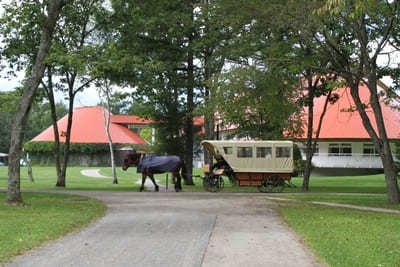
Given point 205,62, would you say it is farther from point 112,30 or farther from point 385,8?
point 385,8

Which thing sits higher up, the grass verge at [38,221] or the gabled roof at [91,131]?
the gabled roof at [91,131]

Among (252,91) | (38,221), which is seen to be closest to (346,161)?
(252,91)

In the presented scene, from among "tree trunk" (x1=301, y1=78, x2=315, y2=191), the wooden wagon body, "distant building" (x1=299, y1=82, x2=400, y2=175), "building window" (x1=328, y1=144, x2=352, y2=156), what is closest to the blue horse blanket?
the wooden wagon body

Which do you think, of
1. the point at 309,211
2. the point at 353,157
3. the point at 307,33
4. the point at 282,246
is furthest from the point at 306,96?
the point at 353,157

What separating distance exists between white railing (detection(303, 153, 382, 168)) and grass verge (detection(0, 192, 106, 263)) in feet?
126

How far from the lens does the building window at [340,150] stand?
175 feet

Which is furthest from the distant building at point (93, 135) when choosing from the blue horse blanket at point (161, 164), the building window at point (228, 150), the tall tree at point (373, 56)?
the tall tree at point (373, 56)

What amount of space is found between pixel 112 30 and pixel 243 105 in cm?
1044

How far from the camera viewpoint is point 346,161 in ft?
176

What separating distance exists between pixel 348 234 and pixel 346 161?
4316 centimetres

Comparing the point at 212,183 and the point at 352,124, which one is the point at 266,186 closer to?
the point at 212,183

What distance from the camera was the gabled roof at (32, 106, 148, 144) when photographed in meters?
82.3

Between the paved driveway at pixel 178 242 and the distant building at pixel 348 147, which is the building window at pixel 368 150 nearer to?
the distant building at pixel 348 147

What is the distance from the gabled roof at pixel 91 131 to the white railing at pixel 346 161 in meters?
37.1
